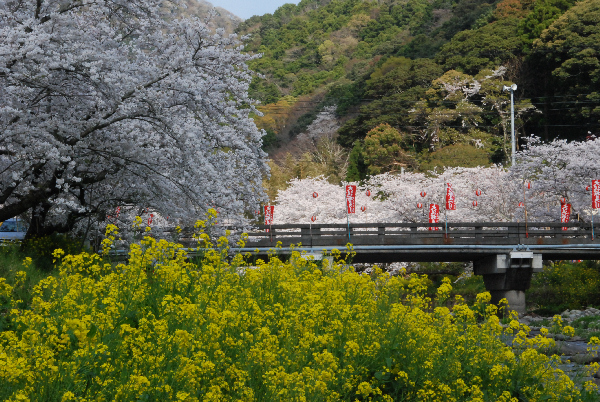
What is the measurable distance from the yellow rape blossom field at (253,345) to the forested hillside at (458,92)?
28.7 meters

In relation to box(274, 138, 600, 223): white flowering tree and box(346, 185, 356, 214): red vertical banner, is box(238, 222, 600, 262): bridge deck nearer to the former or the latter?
box(274, 138, 600, 223): white flowering tree

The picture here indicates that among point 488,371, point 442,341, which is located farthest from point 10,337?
point 488,371

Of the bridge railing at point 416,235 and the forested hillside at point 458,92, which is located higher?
the forested hillside at point 458,92

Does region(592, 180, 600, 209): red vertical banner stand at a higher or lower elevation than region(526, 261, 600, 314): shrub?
higher

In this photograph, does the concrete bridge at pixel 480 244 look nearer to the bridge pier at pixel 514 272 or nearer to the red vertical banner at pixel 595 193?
the bridge pier at pixel 514 272

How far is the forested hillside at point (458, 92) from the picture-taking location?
35000mm

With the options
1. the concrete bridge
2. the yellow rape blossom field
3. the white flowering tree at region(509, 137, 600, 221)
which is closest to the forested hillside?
the white flowering tree at region(509, 137, 600, 221)

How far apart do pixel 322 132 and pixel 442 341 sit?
152 feet

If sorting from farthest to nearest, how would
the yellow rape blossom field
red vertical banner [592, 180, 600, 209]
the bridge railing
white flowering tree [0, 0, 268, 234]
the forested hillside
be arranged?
the forested hillside, red vertical banner [592, 180, 600, 209], the bridge railing, white flowering tree [0, 0, 268, 234], the yellow rape blossom field

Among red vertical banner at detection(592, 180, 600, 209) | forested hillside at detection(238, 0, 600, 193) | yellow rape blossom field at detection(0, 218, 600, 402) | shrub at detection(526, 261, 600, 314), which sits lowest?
shrub at detection(526, 261, 600, 314)

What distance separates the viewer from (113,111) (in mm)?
8758

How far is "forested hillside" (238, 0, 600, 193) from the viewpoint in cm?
3500

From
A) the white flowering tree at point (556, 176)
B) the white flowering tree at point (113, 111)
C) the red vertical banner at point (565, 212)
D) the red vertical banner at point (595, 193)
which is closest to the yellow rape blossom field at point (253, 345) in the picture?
the white flowering tree at point (113, 111)

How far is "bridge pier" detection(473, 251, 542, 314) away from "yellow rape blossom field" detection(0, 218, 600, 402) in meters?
15.4
